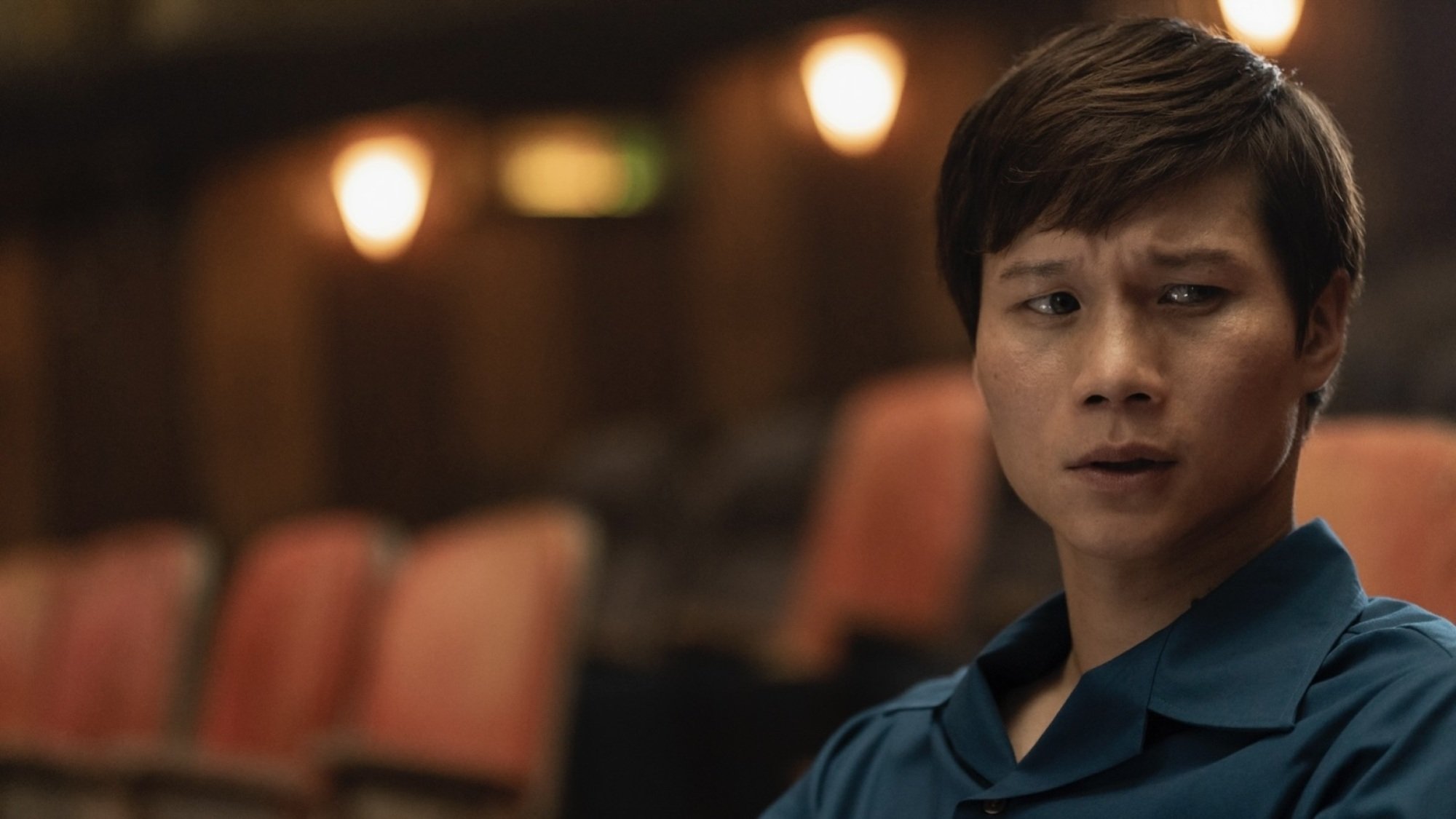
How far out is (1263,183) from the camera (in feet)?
1.31

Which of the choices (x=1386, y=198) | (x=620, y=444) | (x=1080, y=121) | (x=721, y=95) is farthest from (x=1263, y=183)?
(x=721, y=95)

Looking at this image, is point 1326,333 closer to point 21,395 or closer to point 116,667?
point 116,667

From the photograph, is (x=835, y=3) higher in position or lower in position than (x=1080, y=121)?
higher

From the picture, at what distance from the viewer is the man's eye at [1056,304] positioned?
421 mm

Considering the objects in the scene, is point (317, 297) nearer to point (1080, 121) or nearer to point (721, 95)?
point (721, 95)

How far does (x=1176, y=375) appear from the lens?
396 mm

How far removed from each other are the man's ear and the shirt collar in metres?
0.04

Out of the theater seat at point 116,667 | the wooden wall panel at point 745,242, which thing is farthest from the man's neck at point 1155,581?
the wooden wall panel at point 745,242

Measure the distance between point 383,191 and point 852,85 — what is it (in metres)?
0.64

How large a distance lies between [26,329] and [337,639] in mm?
1615

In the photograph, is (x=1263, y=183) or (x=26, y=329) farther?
(x=26, y=329)

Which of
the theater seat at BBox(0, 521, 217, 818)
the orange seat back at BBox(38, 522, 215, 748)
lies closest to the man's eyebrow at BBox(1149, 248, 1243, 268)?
the theater seat at BBox(0, 521, 217, 818)

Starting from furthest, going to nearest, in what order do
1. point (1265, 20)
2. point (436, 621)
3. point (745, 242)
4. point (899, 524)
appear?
point (745, 242) < point (1265, 20) < point (899, 524) < point (436, 621)

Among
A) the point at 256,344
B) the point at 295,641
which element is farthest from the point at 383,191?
the point at 295,641
